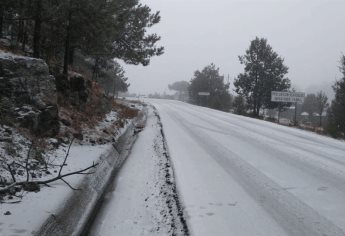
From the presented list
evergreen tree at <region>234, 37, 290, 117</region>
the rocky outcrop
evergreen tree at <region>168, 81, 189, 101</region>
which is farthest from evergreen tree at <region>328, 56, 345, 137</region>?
evergreen tree at <region>168, 81, 189, 101</region>

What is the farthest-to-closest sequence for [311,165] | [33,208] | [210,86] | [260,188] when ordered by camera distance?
[210,86] < [311,165] < [260,188] < [33,208]

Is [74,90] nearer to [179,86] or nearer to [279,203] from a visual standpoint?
[279,203]

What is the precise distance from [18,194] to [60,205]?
68cm

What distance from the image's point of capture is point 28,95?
9492 mm

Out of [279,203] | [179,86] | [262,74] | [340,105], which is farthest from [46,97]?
[179,86]

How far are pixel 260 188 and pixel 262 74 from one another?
139ft

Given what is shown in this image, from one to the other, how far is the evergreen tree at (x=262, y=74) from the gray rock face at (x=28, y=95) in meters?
39.4

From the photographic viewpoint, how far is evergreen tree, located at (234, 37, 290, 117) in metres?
48.3

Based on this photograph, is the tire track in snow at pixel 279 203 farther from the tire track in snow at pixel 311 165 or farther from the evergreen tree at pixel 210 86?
the evergreen tree at pixel 210 86

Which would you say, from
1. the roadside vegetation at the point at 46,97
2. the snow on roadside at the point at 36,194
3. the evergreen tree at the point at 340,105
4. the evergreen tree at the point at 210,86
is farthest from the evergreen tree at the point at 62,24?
the evergreen tree at the point at 210,86

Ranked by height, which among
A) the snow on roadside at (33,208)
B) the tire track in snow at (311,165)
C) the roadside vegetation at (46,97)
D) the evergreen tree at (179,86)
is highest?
the evergreen tree at (179,86)

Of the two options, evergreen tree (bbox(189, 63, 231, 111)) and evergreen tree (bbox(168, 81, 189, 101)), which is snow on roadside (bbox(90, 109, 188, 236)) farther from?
evergreen tree (bbox(168, 81, 189, 101))

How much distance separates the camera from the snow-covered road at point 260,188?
561cm

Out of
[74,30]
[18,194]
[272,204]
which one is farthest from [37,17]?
[272,204]
